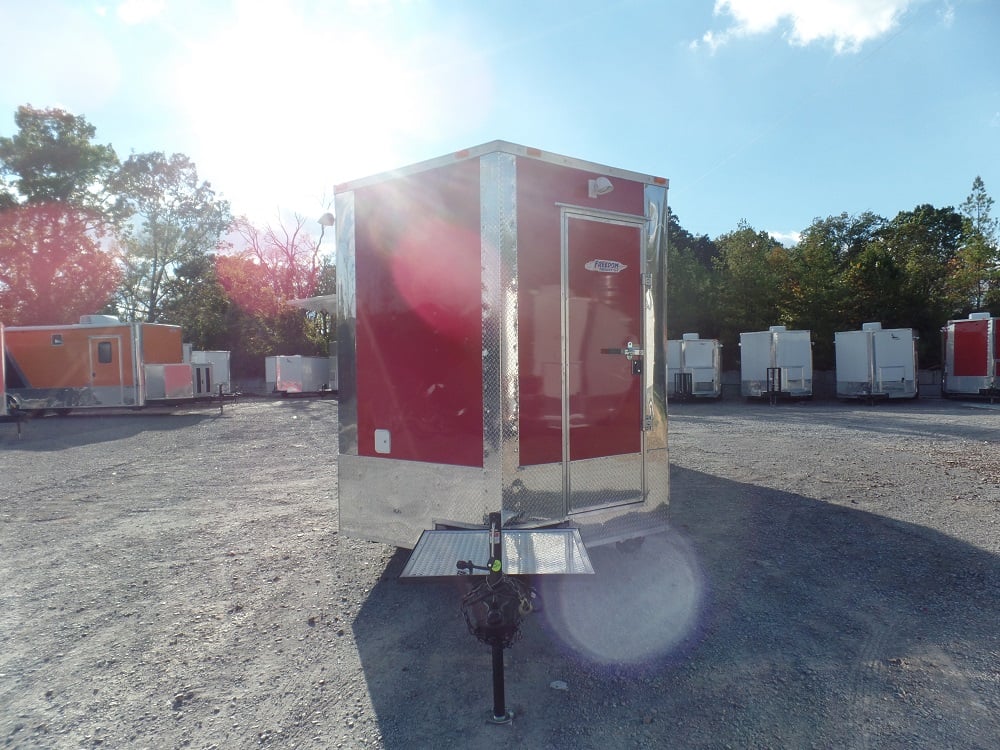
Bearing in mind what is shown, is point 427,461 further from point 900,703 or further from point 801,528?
point 801,528

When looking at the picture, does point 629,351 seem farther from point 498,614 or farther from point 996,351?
point 996,351

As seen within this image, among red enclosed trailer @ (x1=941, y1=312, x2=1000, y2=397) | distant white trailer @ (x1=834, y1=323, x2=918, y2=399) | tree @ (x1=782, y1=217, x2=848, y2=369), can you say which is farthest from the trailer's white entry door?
tree @ (x1=782, y1=217, x2=848, y2=369)

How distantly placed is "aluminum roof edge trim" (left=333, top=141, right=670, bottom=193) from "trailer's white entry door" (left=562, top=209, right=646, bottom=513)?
306 millimetres

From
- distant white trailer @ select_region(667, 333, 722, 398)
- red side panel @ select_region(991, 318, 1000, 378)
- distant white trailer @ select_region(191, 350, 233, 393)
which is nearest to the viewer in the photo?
red side panel @ select_region(991, 318, 1000, 378)

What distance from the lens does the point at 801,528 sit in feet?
17.6

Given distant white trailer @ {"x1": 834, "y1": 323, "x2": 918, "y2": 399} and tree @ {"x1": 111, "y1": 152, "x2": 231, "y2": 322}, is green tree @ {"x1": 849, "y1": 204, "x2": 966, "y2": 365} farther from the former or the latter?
tree @ {"x1": 111, "y1": 152, "x2": 231, "y2": 322}

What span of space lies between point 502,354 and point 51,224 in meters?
33.2

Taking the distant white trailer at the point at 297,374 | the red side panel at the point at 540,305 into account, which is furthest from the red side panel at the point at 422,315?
the distant white trailer at the point at 297,374

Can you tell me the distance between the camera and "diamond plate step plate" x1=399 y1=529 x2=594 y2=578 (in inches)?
117

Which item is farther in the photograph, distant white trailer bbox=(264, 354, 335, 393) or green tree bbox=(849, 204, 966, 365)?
green tree bbox=(849, 204, 966, 365)

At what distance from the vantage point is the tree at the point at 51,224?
2795 centimetres

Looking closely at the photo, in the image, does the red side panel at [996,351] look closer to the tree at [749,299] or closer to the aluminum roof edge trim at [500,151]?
the tree at [749,299]

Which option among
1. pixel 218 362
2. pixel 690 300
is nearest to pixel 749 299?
pixel 690 300

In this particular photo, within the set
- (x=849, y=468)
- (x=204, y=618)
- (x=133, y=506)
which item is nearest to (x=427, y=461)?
(x=204, y=618)
